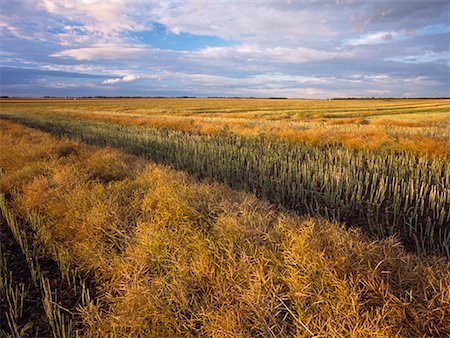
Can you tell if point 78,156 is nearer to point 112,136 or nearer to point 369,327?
point 112,136

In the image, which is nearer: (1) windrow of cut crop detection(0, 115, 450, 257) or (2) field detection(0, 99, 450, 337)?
(2) field detection(0, 99, 450, 337)

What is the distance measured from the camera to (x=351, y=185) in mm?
6188

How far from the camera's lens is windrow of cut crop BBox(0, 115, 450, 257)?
479 centimetres

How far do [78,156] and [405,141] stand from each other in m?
10.7

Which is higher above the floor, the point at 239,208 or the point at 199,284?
the point at 239,208

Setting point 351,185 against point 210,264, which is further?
point 351,185

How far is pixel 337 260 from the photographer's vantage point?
289 centimetres

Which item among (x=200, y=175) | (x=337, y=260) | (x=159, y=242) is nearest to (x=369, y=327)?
(x=337, y=260)

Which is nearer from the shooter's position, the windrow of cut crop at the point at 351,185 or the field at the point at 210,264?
the field at the point at 210,264

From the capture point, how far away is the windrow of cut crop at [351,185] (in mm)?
4793

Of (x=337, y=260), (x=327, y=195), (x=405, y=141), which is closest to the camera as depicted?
(x=337, y=260)

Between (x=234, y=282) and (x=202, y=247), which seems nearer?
(x=234, y=282)

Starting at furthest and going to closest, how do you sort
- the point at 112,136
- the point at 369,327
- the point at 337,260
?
the point at 112,136 < the point at 337,260 < the point at 369,327

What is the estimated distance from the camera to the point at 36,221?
16.8 feet
